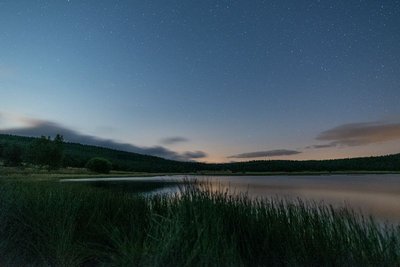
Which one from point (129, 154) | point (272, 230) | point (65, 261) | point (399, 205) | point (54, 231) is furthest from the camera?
point (129, 154)

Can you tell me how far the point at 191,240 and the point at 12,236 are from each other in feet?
13.5

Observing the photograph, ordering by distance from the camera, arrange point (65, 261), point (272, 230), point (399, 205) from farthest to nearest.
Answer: point (399, 205)
point (272, 230)
point (65, 261)

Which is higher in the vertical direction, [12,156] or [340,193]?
[12,156]

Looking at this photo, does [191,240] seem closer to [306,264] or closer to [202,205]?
[202,205]

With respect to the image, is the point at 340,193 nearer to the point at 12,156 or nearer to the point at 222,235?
the point at 222,235

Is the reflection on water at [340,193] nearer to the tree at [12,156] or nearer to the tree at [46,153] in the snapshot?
the tree at [46,153]

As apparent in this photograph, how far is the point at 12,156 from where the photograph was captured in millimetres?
65562

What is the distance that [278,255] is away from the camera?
253 inches

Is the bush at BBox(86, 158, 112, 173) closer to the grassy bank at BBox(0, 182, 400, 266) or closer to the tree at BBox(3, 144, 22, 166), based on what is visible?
the tree at BBox(3, 144, 22, 166)

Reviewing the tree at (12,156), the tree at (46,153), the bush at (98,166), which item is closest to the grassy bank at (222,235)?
the tree at (46,153)

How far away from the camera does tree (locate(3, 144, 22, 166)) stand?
6512 centimetres

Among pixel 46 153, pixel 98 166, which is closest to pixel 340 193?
pixel 46 153

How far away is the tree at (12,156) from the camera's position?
65.1 metres

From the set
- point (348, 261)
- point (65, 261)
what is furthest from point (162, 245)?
point (348, 261)
